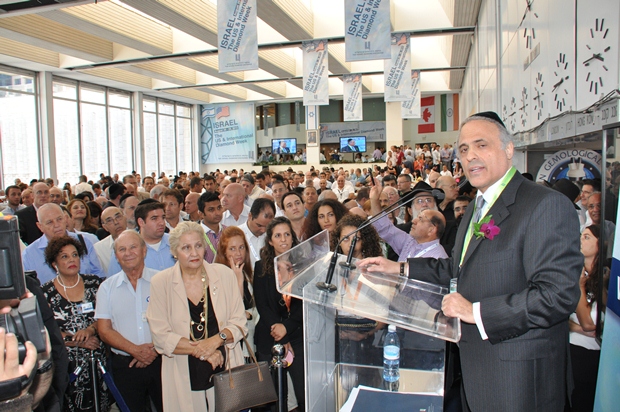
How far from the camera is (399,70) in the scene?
37.7 feet

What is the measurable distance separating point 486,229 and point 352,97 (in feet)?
48.9

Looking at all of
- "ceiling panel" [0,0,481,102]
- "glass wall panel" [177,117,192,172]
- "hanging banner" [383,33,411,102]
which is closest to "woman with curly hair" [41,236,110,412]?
"ceiling panel" [0,0,481,102]

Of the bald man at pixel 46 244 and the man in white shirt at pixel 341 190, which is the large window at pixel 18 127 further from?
the bald man at pixel 46 244

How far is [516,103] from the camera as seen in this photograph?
5.81m

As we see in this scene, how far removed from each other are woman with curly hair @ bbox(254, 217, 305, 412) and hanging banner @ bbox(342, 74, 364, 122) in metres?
12.2

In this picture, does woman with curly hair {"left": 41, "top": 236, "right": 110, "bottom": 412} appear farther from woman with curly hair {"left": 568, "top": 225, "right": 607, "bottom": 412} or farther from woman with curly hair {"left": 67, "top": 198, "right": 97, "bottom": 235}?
woman with curly hair {"left": 568, "top": 225, "right": 607, "bottom": 412}

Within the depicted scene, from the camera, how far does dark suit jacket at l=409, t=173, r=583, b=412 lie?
1558mm

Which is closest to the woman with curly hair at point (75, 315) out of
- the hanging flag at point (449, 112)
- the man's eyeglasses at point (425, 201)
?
the man's eyeglasses at point (425, 201)

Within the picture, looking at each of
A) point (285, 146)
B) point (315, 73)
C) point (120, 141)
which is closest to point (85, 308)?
point (315, 73)

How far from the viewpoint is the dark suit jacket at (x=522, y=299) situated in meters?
1.56

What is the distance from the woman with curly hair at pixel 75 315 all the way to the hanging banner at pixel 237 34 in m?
5.18

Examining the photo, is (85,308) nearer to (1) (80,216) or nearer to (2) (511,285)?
(1) (80,216)

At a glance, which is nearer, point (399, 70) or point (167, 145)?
point (399, 70)

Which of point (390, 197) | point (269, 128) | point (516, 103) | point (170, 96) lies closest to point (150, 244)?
point (390, 197)
